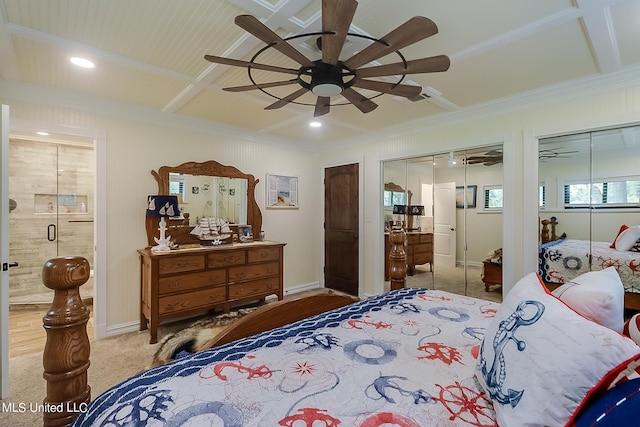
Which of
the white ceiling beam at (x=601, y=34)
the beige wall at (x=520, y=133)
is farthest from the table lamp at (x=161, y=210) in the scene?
the white ceiling beam at (x=601, y=34)

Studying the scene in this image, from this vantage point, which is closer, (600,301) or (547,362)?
(547,362)

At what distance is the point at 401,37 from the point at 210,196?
10.2 ft

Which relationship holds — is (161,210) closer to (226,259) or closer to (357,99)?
(226,259)

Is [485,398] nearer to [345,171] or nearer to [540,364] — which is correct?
[540,364]

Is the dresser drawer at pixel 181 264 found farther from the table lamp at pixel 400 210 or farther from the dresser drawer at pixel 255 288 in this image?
the table lamp at pixel 400 210

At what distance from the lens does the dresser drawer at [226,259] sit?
10.9 feet

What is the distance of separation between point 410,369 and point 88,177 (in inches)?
221

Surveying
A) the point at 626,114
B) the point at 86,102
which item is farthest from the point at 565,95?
the point at 86,102

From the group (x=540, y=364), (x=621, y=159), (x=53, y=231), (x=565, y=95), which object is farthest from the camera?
(x=53, y=231)

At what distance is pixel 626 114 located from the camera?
7.72 ft

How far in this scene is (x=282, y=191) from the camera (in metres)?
4.59

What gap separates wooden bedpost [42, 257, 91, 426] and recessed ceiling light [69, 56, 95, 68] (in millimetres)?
2092

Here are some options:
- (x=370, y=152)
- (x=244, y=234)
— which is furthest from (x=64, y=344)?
(x=370, y=152)

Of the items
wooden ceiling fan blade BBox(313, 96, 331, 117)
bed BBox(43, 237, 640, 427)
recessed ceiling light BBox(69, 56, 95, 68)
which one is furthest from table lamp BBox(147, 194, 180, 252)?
bed BBox(43, 237, 640, 427)
